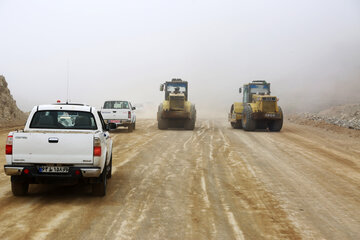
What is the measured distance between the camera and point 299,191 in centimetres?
860

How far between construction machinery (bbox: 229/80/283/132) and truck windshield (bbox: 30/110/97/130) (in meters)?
17.2

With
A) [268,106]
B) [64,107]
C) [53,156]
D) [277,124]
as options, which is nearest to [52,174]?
[53,156]

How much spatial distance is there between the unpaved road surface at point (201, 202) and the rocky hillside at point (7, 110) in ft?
52.7

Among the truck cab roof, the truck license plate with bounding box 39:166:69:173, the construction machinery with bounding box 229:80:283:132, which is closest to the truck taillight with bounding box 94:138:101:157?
the truck license plate with bounding box 39:166:69:173

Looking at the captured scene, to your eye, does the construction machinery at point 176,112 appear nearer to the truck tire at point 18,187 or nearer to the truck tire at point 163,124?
the truck tire at point 163,124

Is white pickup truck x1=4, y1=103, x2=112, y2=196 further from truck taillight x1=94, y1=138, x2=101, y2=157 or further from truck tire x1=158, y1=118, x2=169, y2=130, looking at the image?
truck tire x1=158, y1=118, x2=169, y2=130

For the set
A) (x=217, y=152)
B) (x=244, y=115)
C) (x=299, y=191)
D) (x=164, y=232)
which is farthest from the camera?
(x=244, y=115)

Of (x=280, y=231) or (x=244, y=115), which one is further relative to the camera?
(x=244, y=115)

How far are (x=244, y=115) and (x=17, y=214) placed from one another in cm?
2029

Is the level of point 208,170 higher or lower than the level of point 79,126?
lower

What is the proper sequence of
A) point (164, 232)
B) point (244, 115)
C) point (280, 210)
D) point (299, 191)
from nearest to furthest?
point (164, 232), point (280, 210), point (299, 191), point (244, 115)

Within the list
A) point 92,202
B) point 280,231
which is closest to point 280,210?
point 280,231

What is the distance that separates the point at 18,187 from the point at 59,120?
157 cm

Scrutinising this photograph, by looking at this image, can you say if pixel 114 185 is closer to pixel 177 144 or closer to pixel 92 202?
pixel 92 202
